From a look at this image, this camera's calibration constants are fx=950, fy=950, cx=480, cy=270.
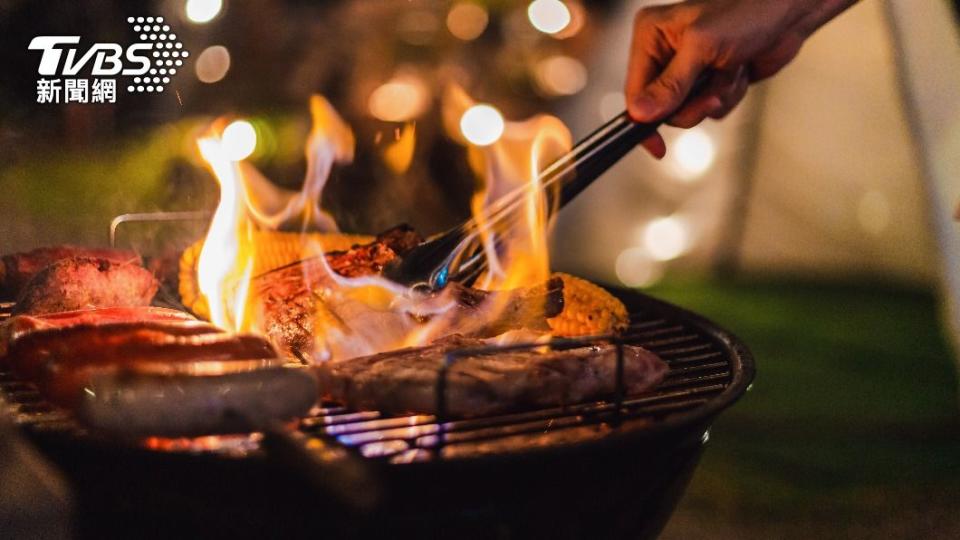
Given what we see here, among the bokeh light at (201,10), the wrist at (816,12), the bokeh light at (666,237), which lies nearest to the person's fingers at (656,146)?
the wrist at (816,12)

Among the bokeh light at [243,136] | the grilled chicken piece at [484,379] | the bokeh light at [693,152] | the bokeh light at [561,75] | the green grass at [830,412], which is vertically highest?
the bokeh light at [561,75]

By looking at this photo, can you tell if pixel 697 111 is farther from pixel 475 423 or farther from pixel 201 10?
pixel 201 10

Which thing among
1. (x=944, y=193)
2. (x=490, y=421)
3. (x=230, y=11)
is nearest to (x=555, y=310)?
(x=490, y=421)

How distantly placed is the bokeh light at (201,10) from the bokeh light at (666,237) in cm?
411

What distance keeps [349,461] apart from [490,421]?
0.64 meters

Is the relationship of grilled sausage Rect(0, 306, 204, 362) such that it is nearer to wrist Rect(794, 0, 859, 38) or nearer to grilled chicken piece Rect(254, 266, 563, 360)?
grilled chicken piece Rect(254, 266, 563, 360)

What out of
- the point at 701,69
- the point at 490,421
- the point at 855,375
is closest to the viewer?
the point at 490,421

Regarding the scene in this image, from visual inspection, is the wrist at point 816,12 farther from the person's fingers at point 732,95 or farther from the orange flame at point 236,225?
the orange flame at point 236,225

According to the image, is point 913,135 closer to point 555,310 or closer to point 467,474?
point 555,310

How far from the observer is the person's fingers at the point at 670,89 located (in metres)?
3.23

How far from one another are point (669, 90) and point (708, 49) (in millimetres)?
192

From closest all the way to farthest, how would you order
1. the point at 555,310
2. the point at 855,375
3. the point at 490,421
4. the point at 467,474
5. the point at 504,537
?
1. the point at 467,474
2. the point at 504,537
3. the point at 490,421
4. the point at 555,310
5. the point at 855,375

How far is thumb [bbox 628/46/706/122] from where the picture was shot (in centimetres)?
323

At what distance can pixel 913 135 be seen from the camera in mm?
4234
